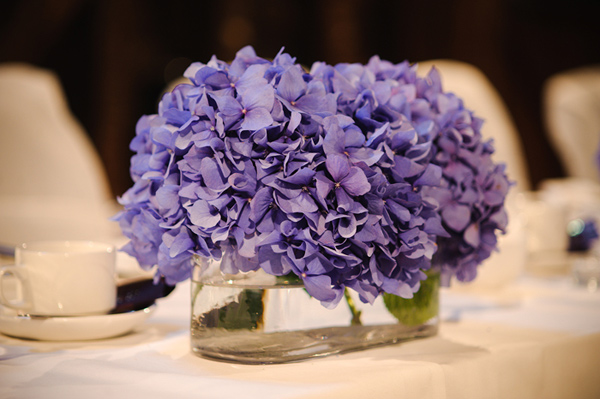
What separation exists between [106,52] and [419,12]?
279 centimetres

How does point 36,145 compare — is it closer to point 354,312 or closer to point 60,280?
point 60,280

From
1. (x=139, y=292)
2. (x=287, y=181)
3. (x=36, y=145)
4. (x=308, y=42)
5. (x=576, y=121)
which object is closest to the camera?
(x=287, y=181)

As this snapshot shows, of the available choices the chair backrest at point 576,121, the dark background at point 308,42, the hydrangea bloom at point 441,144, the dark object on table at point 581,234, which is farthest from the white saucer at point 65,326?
the dark background at point 308,42

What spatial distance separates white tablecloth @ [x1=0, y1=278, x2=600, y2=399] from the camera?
559mm

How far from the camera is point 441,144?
0.79m

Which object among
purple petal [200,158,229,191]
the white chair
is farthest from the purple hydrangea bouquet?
the white chair

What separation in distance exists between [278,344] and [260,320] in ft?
0.13

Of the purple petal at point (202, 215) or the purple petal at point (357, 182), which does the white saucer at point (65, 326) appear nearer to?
the purple petal at point (202, 215)

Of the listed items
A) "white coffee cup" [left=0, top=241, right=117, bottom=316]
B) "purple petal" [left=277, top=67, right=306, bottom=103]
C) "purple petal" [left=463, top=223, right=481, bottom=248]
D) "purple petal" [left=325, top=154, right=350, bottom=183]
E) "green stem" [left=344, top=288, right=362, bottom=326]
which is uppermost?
"purple petal" [left=277, top=67, right=306, bottom=103]

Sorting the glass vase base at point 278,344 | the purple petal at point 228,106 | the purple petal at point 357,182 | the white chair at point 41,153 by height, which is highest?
the white chair at point 41,153

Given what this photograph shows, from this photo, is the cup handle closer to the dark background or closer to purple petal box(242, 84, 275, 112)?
purple petal box(242, 84, 275, 112)

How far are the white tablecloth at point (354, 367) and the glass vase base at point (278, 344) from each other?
0.04 ft

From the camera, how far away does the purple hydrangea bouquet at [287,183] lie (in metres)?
0.61

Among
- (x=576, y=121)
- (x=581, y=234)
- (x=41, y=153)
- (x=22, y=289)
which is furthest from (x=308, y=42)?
(x=22, y=289)
